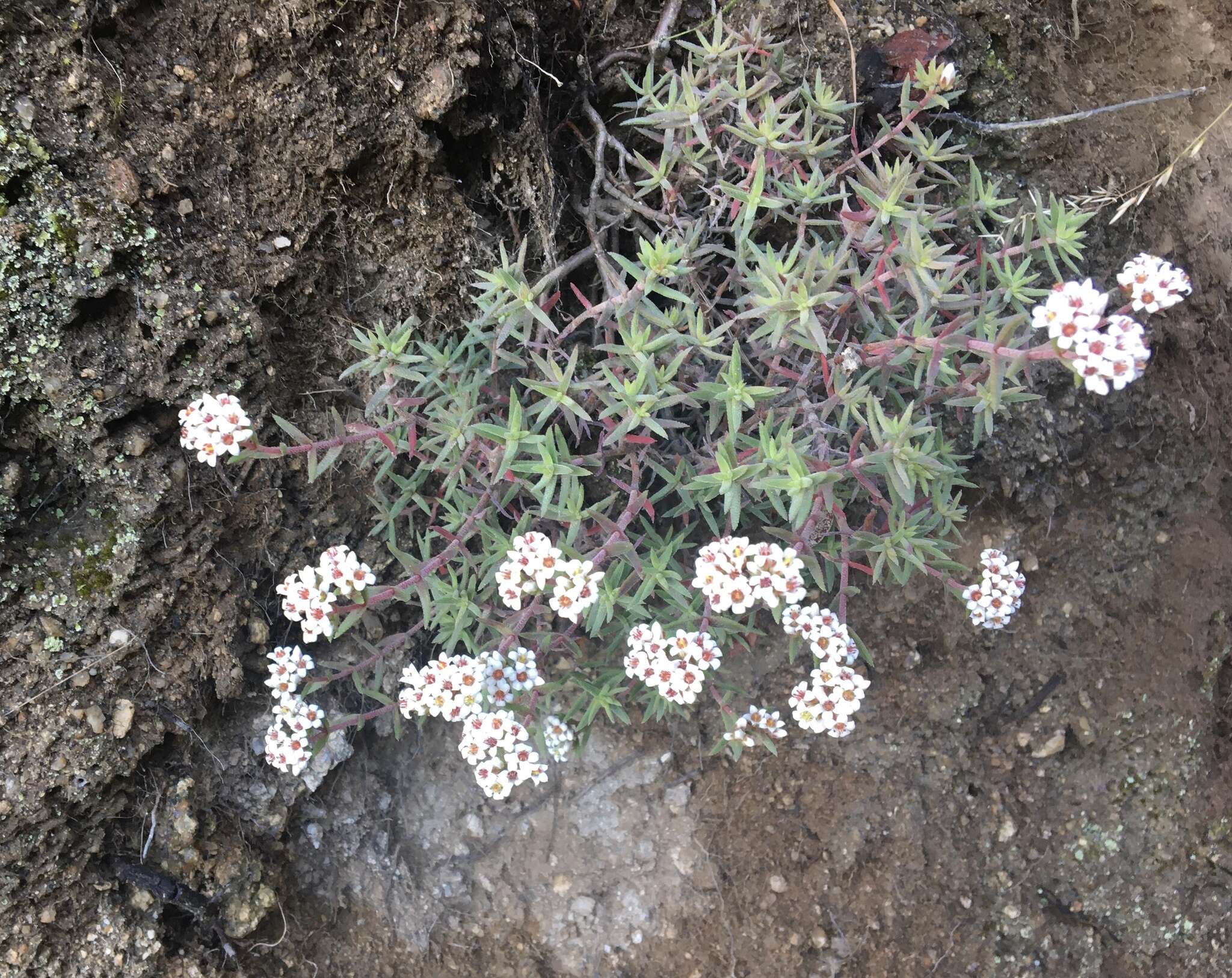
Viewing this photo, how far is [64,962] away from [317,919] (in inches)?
36.5

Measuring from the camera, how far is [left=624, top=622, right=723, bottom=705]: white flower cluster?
2.93m

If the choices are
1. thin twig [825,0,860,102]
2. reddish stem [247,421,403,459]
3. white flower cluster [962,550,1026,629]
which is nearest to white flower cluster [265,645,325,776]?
reddish stem [247,421,403,459]

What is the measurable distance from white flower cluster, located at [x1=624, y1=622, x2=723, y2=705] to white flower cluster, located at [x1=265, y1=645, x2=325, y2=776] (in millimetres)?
1202

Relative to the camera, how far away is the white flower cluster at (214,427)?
266cm

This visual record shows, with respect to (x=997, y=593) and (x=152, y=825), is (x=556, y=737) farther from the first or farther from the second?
(x=997, y=593)

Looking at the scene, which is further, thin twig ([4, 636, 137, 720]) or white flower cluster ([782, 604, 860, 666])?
white flower cluster ([782, 604, 860, 666])

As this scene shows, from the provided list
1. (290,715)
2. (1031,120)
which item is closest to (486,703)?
(290,715)

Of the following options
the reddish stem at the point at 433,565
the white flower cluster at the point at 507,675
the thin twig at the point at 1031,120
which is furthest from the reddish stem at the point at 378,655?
the thin twig at the point at 1031,120

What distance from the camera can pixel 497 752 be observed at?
3178 millimetres

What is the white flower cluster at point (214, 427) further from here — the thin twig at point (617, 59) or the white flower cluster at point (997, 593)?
the white flower cluster at point (997, 593)

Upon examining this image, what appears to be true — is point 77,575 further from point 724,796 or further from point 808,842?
point 808,842

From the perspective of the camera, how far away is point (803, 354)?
3520 mm

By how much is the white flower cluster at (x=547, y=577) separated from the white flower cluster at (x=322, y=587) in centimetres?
50

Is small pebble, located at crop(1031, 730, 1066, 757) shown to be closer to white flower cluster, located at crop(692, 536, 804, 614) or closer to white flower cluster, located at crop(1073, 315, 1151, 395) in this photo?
white flower cluster, located at crop(692, 536, 804, 614)
